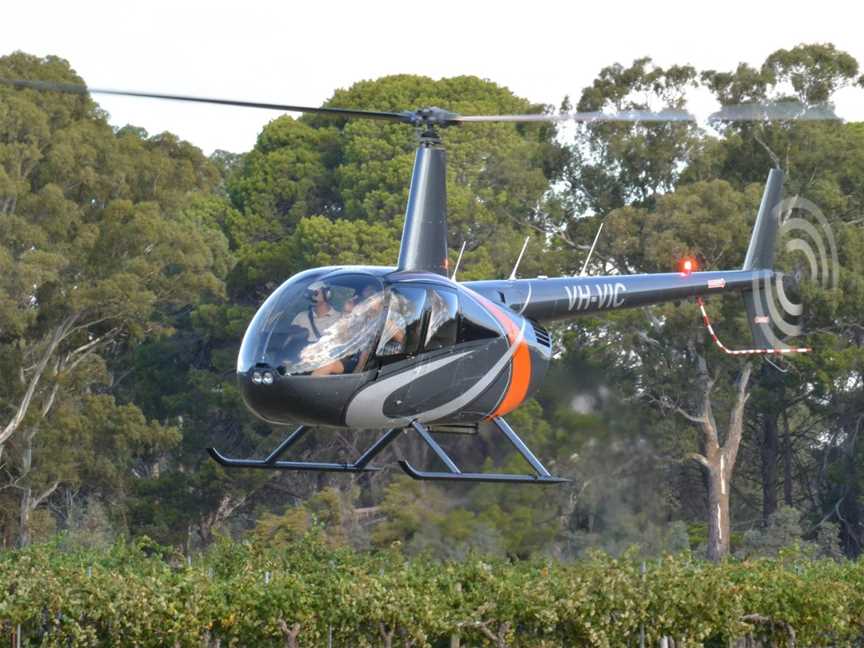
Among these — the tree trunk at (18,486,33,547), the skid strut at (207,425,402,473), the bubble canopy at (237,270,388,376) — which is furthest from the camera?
the tree trunk at (18,486,33,547)

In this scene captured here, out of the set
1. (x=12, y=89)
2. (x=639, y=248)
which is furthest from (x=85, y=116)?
(x=639, y=248)

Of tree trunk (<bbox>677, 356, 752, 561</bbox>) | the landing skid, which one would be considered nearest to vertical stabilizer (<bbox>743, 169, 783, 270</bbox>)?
the landing skid

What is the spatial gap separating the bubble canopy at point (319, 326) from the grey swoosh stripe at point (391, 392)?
0.86ft

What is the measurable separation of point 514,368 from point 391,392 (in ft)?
5.33

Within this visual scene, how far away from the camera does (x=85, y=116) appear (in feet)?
124

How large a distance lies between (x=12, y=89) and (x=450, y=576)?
23787mm

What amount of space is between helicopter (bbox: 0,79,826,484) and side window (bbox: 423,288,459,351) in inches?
0.4

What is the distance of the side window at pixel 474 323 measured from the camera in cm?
1415

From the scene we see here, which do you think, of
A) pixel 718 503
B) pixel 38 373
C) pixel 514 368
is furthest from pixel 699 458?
pixel 514 368

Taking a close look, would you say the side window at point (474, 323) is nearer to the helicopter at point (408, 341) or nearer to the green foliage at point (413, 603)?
the helicopter at point (408, 341)

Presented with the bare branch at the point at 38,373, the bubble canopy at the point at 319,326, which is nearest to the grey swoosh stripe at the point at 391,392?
the bubble canopy at the point at 319,326

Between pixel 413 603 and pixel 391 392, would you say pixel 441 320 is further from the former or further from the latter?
pixel 413 603

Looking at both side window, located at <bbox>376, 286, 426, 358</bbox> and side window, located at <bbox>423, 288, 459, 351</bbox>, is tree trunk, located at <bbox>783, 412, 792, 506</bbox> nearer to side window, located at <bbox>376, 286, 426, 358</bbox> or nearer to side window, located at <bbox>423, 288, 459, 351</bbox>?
side window, located at <bbox>423, 288, 459, 351</bbox>

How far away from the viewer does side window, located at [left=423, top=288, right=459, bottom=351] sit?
13758mm
